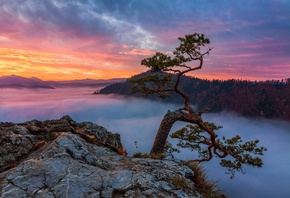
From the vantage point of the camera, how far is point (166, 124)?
48.4 ft

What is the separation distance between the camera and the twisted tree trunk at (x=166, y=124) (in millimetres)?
14305

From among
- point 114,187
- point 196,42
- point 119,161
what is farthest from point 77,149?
point 196,42

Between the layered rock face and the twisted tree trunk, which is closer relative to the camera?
the layered rock face

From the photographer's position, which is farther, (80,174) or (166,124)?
(166,124)

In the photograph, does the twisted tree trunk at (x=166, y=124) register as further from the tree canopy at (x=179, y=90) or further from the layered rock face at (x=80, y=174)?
the layered rock face at (x=80, y=174)

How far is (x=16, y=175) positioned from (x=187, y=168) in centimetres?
512

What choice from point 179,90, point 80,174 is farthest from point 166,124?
point 80,174

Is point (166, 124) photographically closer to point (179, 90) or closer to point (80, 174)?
point (179, 90)

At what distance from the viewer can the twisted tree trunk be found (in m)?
14.3

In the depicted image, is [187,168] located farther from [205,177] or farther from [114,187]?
[114,187]

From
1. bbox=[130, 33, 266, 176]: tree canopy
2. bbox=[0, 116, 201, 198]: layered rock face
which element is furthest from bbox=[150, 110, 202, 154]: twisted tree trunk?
bbox=[0, 116, 201, 198]: layered rock face

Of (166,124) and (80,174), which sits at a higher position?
(80,174)

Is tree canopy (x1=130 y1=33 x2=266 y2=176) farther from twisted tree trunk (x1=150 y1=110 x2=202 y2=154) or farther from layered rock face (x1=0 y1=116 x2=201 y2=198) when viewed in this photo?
layered rock face (x1=0 y1=116 x2=201 y2=198)

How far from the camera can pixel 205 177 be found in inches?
320
